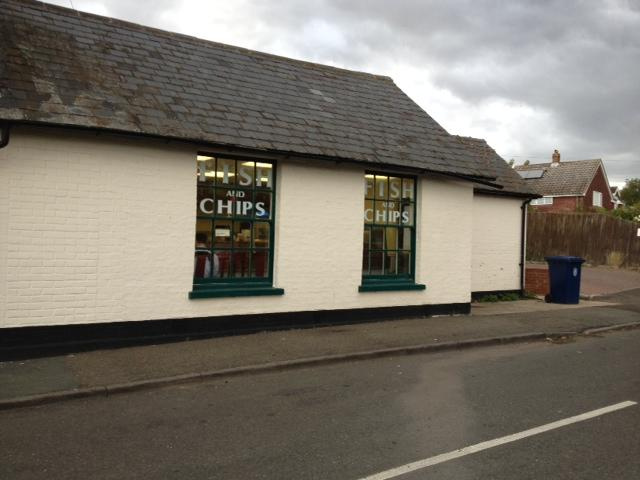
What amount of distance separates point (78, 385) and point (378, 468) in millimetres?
3743

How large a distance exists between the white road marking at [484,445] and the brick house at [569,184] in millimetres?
40530

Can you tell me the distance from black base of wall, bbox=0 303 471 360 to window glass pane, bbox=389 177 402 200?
2141mm

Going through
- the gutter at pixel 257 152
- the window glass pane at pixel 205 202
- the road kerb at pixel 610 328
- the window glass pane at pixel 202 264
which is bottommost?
the road kerb at pixel 610 328

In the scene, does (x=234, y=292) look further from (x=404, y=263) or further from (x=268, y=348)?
(x=404, y=263)

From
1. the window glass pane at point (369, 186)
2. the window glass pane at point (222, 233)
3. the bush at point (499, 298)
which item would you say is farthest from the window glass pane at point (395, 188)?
the bush at point (499, 298)

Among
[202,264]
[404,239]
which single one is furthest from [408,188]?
[202,264]

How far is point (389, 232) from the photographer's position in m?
11.1

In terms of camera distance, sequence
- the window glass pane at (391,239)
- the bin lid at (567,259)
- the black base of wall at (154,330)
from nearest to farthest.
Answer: the black base of wall at (154,330) → the window glass pane at (391,239) → the bin lid at (567,259)

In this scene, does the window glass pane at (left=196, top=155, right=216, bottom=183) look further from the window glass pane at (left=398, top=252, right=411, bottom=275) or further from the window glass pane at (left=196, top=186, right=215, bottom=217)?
the window glass pane at (left=398, top=252, right=411, bottom=275)

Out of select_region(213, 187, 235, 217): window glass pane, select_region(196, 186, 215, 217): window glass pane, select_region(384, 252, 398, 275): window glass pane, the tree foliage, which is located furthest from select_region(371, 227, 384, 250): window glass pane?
the tree foliage

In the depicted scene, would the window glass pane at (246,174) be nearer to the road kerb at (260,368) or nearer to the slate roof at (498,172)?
the road kerb at (260,368)

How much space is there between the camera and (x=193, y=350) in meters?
8.14

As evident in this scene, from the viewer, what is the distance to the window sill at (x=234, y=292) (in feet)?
29.3

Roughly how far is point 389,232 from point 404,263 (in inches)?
28.2
